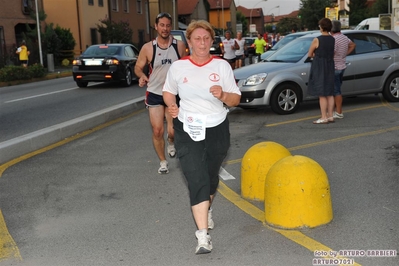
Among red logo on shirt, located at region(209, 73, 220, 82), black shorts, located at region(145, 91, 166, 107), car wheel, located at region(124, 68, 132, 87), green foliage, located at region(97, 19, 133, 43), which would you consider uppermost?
green foliage, located at region(97, 19, 133, 43)

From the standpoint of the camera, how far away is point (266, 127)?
10.6m

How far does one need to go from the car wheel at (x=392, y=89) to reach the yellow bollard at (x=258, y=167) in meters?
7.40

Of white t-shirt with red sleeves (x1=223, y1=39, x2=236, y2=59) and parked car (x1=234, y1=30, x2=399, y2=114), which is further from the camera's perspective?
white t-shirt with red sleeves (x1=223, y1=39, x2=236, y2=59)

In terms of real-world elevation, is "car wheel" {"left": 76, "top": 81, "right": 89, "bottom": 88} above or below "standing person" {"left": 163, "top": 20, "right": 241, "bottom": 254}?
below

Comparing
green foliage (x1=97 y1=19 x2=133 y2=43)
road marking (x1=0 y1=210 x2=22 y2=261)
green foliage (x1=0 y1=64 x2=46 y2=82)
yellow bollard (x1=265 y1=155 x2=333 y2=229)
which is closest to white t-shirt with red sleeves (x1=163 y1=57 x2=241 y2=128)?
yellow bollard (x1=265 y1=155 x2=333 y2=229)

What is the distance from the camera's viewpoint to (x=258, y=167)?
5.94m

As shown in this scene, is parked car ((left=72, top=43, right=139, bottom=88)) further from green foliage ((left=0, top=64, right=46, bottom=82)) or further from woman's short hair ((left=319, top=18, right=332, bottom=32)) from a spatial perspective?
woman's short hair ((left=319, top=18, right=332, bottom=32))

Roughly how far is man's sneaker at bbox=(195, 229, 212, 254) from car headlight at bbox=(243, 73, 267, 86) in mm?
7308

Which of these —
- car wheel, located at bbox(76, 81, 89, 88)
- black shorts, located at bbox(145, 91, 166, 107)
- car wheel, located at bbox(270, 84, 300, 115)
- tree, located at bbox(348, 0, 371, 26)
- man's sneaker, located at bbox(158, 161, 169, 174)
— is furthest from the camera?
tree, located at bbox(348, 0, 371, 26)

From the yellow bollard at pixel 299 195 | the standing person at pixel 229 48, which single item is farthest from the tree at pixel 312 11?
the yellow bollard at pixel 299 195

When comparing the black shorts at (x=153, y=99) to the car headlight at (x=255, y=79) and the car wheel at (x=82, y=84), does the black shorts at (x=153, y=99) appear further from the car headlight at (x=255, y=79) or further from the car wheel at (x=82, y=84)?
the car wheel at (x=82, y=84)

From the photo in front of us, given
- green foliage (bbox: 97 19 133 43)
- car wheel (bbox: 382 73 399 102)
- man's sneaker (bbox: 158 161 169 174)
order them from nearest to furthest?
man's sneaker (bbox: 158 161 169 174) < car wheel (bbox: 382 73 399 102) < green foliage (bbox: 97 19 133 43)

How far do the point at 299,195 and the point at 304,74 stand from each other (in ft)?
23.7

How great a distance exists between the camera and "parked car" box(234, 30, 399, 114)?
38.1 ft
